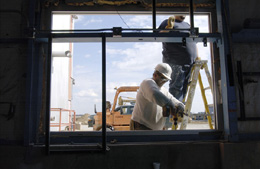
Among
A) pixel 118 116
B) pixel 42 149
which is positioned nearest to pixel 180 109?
pixel 42 149

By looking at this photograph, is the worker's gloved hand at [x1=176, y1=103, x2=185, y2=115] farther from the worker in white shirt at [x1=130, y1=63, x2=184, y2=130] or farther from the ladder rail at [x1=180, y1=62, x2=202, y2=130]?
the ladder rail at [x1=180, y1=62, x2=202, y2=130]

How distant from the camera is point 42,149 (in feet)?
→ 11.2

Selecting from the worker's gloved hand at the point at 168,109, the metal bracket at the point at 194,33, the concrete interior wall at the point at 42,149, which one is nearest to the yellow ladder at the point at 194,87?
the worker's gloved hand at the point at 168,109

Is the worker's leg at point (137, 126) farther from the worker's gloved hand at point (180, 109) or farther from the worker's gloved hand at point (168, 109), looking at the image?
the worker's gloved hand at point (180, 109)

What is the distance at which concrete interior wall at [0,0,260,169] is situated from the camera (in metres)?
3.38

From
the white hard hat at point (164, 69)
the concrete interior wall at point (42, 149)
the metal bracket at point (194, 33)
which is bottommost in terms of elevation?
the concrete interior wall at point (42, 149)

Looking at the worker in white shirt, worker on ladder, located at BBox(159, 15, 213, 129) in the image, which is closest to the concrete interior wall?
the worker in white shirt

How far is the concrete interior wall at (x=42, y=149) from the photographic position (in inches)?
133

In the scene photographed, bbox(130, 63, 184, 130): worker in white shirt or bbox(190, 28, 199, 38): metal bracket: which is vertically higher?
bbox(190, 28, 199, 38): metal bracket

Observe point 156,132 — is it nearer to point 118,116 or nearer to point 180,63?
point 180,63

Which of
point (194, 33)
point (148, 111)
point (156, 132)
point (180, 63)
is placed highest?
point (194, 33)

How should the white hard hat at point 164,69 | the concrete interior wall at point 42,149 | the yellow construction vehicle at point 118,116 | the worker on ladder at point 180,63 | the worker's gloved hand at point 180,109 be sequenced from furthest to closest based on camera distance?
the yellow construction vehicle at point 118,116 → the worker on ladder at point 180,63 → the white hard hat at point 164,69 → the worker's gloved hand at point 180,109 → the concrete interior wall at point 42,149

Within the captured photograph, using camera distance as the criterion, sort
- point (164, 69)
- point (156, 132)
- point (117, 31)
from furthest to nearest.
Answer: point (164, 69), point (156, 132), point (117, 31)

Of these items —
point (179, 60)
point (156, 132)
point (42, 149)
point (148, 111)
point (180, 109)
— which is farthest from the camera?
point (179, 60)
